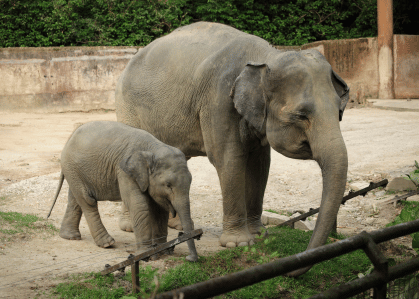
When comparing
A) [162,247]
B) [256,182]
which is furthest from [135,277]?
[256,182]

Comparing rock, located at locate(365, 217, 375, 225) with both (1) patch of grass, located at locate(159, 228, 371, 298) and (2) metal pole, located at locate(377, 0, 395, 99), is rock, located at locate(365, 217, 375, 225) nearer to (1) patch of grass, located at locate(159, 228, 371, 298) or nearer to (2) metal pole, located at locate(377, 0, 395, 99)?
(1) patch of grass, located at locate(159, 228, 371, 298)

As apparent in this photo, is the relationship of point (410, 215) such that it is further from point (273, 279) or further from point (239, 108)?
point (239, 108)

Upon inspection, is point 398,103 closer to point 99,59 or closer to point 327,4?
point 327,4

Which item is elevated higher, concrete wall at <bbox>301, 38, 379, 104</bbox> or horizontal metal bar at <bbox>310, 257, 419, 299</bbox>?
horizontal metal bar at <bbox>310, 257, 419, 299</bbox>

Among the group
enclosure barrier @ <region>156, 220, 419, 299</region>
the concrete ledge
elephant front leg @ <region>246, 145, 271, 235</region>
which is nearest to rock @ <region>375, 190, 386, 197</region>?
elephant front leg @ <region>246, 145, 271, 235</region>

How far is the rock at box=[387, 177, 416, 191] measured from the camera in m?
6.97

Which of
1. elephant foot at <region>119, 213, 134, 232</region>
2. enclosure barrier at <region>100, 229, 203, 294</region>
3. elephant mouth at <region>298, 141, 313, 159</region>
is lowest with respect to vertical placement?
elephant foot at <region>119, 213, 134, 232</region>

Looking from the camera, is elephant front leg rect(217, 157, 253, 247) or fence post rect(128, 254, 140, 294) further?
elephant front leg rect(217, 157, 253, 247)

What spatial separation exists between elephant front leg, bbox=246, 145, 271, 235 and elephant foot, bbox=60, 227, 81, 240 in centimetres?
184

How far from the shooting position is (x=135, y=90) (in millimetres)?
6066

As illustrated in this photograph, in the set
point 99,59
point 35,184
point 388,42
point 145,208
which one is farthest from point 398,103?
point 145,208

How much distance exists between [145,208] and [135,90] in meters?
1.81

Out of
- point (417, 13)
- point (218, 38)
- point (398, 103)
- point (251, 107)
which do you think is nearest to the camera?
point (251, 107)

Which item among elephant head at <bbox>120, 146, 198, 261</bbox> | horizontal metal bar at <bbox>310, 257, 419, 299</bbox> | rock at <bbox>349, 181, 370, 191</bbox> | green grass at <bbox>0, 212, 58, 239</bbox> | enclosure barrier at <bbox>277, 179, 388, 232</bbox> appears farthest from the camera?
rock at <bbox>349, 181, 370, 191</bbox>
